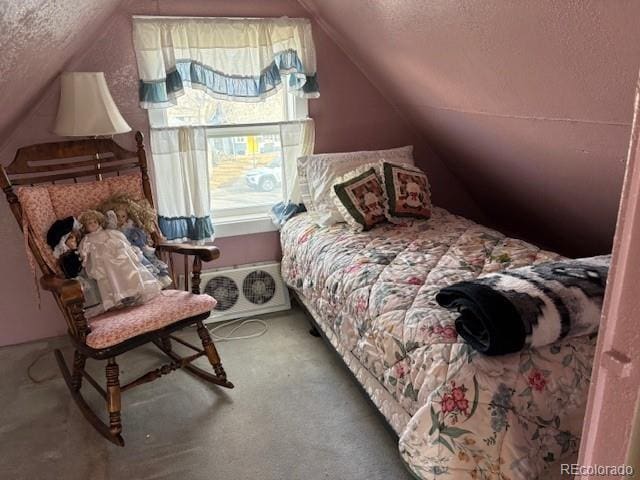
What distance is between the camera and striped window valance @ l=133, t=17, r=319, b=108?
8.53 feet

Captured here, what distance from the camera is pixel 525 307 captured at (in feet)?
4.50

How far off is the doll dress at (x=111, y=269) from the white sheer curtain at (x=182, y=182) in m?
0.63

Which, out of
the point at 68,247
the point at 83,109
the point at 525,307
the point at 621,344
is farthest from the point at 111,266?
the point at 621,344

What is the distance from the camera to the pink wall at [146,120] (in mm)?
2547

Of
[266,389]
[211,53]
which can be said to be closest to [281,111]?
[211,53]

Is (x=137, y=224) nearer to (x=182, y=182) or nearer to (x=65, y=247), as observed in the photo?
(x=65, y=247)

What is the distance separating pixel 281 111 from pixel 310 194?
0.57 metres

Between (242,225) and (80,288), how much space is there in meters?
1.26

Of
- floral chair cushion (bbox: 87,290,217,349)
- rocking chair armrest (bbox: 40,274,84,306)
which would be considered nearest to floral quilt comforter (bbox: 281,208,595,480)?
floral chair cushion (bbox: 87,290,217,349)

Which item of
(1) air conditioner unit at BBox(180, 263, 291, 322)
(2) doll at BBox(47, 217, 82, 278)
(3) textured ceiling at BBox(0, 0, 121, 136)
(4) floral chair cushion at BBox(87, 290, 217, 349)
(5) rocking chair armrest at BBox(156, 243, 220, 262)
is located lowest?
(1) air conditioner unit at BBox(180, 263, 291, 322)

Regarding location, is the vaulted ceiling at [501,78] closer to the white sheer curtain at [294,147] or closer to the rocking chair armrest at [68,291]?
the white sheer curtain at [294,147]

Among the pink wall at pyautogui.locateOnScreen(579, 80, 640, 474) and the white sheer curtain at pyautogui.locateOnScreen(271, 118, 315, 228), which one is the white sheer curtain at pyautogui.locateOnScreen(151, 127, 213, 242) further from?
the pink wall at pyautogui.locateOnScreen(579, 80, 640, 474)

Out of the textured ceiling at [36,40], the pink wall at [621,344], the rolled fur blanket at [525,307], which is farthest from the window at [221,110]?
the pink wall at [621,344]

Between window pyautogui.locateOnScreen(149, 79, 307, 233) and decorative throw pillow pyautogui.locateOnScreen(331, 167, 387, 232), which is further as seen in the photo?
window pyautogui.locateOnScreen(149, 79, 307, 233)
